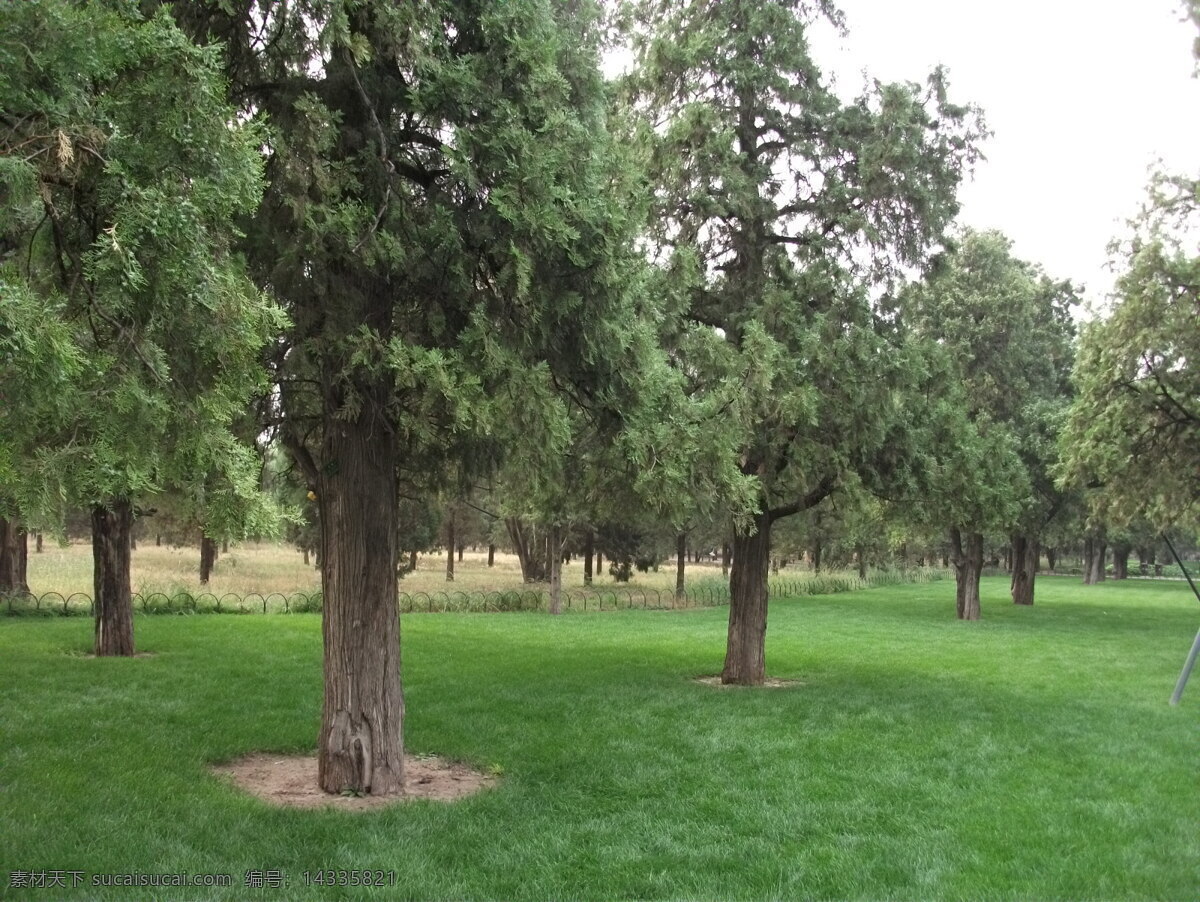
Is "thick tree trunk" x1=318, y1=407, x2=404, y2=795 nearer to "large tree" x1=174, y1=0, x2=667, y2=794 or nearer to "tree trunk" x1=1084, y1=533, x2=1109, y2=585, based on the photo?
"large tree" x1=174, y1=0, x2=667, y2=794

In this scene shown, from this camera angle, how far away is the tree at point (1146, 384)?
56.8 ft

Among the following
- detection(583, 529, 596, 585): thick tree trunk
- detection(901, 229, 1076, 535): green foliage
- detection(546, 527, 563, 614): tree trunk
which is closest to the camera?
detection(901, 229, 1076, 535): green foliage

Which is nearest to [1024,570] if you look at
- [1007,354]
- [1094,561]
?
[1007,354]

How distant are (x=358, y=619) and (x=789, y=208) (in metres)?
7.83

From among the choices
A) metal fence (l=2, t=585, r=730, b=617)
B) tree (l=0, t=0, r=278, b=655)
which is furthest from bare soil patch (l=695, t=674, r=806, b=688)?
tree (l=0, t=0, r=278, b=655)

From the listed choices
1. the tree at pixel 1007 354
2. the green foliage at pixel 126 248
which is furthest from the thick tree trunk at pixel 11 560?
the tree at pixel 1007 354

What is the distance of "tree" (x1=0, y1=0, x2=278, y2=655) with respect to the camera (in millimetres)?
3092

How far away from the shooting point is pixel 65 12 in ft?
10.2

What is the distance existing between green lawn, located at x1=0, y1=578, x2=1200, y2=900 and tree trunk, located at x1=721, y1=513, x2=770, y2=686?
0.67m

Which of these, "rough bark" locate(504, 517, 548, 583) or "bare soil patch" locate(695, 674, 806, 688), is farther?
"rough bark" locate(504, 517, 548, 583)

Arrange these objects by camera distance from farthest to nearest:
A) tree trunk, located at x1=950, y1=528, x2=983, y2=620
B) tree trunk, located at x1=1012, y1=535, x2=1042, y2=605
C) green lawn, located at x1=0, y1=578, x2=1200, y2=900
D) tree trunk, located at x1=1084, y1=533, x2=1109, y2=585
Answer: tree trunk, located at x1=1084, y1=533, x2=1109, y2=585 → tree trunk, located at x1=1012, y1=535, x2=1042, y2=605 → tree trunk, located at x1=950, y1=528, x2=983, y2=620 → green lawn, located at x1=0, y1=578, x2=1200, y2=900

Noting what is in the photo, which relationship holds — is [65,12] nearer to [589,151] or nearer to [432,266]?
[432,266]

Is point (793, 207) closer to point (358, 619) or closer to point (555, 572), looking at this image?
point (358, 619)

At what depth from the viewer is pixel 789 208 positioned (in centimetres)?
1159
